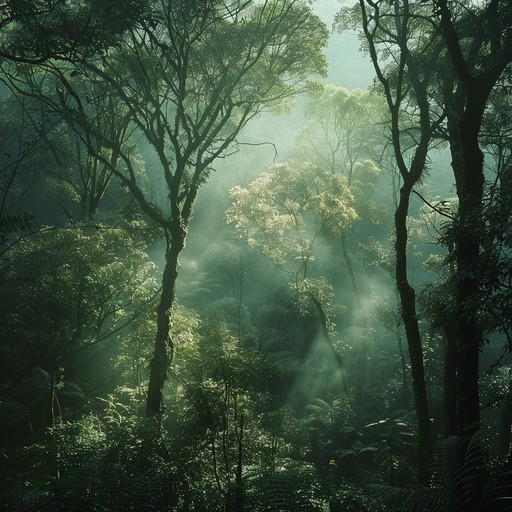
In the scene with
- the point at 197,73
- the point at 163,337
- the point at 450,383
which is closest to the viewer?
the point at 450,383

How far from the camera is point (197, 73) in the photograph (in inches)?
499

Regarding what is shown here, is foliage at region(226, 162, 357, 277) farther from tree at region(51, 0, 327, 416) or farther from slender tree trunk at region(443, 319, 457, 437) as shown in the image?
slender tree trunk at region(443, 319, 457, 437)

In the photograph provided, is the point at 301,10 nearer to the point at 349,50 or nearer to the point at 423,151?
the point at 423,151

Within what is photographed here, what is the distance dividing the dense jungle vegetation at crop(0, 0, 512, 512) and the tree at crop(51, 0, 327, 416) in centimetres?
7

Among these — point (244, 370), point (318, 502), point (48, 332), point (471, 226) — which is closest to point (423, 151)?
point (471, 226)

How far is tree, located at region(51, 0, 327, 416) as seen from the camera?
10023 millimetres

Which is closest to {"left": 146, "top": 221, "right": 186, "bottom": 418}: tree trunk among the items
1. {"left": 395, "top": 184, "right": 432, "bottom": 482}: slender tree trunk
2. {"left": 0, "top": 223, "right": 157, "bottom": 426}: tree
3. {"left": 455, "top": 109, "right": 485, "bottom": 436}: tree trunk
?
{"left": 0, "top": 223, "right": 157, "bottom": 426}: tree

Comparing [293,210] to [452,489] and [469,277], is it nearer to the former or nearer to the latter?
[469,277]

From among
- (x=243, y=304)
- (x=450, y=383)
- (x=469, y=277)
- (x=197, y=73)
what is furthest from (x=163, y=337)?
(x=243, y=304)

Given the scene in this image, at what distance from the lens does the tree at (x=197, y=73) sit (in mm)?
10023

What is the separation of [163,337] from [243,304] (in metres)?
19.2

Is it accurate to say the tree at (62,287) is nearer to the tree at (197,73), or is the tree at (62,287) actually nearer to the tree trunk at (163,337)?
the tree trunk at (163,337)

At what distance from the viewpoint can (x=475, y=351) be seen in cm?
589

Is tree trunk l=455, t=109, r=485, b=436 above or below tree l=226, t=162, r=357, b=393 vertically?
below
